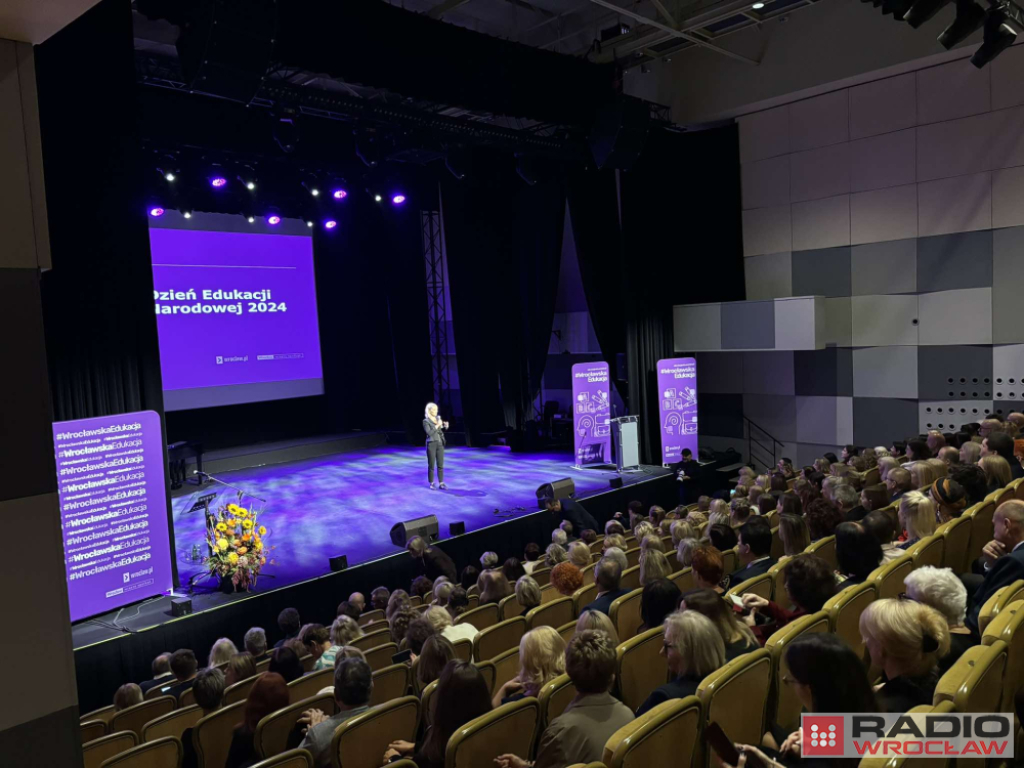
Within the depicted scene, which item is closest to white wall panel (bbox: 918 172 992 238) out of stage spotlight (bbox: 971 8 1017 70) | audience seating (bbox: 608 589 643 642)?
stage spotlight (bbox: 971 8 1017 70)

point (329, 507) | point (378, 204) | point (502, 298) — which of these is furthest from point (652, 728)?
point (378, 204)

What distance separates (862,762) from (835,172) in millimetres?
11305

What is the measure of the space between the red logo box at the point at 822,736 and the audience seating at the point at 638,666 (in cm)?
93

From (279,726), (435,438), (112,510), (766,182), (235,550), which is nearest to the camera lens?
(279,726)

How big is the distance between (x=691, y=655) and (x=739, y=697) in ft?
0.60

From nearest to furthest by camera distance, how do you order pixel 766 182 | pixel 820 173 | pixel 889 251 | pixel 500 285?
1. pixel 889 251
2. pixel 820 173
3. pixel 766 182
4. pixel 500 285

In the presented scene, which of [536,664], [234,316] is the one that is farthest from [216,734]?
[234,316]

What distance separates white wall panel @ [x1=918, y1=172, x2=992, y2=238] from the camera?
9891 millimetres

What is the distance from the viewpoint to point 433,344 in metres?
15.3

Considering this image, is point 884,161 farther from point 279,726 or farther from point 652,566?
point 279,726

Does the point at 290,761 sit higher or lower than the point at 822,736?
lower

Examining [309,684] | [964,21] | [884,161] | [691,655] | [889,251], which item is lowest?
[309,684]

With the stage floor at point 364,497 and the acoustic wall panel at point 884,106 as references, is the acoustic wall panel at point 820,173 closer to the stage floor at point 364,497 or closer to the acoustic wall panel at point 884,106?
the acoustic wall panel at point 884,106

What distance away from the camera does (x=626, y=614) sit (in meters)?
3.61
